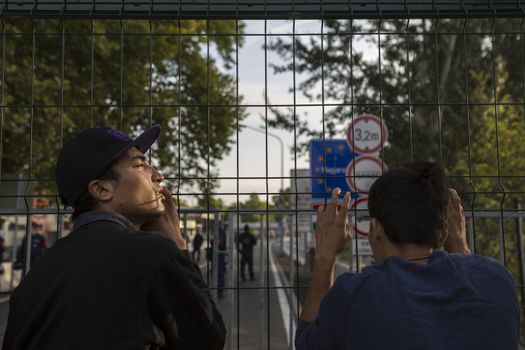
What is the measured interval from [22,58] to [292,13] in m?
10.2

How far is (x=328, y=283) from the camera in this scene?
4.84ft

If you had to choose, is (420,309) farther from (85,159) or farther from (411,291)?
(85,159)

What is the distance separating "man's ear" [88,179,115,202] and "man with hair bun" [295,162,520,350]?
66cm

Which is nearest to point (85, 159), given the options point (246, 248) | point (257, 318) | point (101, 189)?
point (101, 189)

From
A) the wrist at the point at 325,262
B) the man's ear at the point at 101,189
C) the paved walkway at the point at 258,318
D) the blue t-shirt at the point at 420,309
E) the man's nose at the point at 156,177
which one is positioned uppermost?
the man's nose at the point at 156,177

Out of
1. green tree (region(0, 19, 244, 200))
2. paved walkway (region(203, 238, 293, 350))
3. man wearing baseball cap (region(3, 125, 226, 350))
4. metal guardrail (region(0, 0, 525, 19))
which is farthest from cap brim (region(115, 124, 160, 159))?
green tree (region(0, 19, 244, 200))

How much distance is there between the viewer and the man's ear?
4.94ft

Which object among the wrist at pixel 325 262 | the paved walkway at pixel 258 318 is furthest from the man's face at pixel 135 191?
the paved walkway at pixel 258 318

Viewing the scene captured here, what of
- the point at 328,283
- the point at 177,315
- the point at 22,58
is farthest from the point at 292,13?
the point at 22,58

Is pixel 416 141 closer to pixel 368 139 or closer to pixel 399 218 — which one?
pixel 368 139

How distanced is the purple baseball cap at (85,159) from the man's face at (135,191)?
4cm

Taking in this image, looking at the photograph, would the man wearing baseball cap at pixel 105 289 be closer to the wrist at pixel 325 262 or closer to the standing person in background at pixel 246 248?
the wrist at pixel 325 262

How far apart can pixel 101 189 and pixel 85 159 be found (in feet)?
0.33

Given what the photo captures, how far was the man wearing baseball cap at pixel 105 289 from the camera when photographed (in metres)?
1.26
